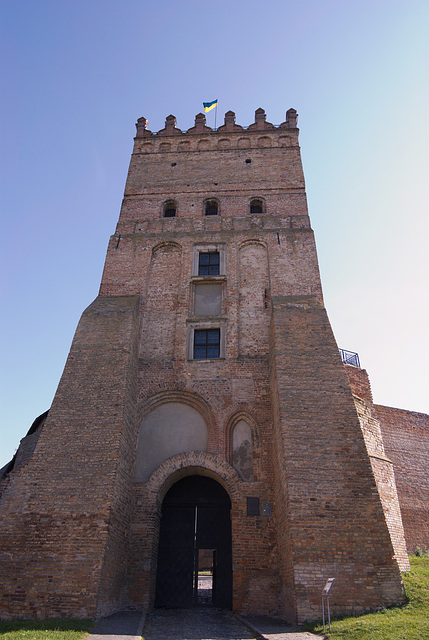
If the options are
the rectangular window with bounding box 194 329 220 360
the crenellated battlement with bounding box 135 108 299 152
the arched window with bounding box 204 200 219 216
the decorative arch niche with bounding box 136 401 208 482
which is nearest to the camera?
the decorative arch niche with bounding box 136 401 208 482

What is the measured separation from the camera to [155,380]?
12.8 metres

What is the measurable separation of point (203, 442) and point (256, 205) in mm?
9520

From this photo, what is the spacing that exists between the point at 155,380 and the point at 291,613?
6.49m

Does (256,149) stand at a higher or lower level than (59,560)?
higher

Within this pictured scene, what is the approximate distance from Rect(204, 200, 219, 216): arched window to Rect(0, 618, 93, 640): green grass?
13.5 m

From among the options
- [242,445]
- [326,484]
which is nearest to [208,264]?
[242,445]

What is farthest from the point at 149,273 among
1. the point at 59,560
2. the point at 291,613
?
the point at 291,613

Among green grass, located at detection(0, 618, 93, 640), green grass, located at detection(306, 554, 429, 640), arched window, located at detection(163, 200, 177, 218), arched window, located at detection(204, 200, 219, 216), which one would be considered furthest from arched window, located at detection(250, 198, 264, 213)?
green grass, located at detection(0, 618, 93, 640)

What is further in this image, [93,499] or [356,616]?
[93,499]

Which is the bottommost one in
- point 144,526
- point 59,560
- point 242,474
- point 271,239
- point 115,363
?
point 59,560

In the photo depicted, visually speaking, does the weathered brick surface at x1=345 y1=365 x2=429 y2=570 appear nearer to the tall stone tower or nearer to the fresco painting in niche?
the tall stone tower

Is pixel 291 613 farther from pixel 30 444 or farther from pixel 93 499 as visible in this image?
pixel 30 444

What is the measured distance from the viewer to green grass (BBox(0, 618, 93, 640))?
6.77 metres

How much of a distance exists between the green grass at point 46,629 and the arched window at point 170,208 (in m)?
13.3
